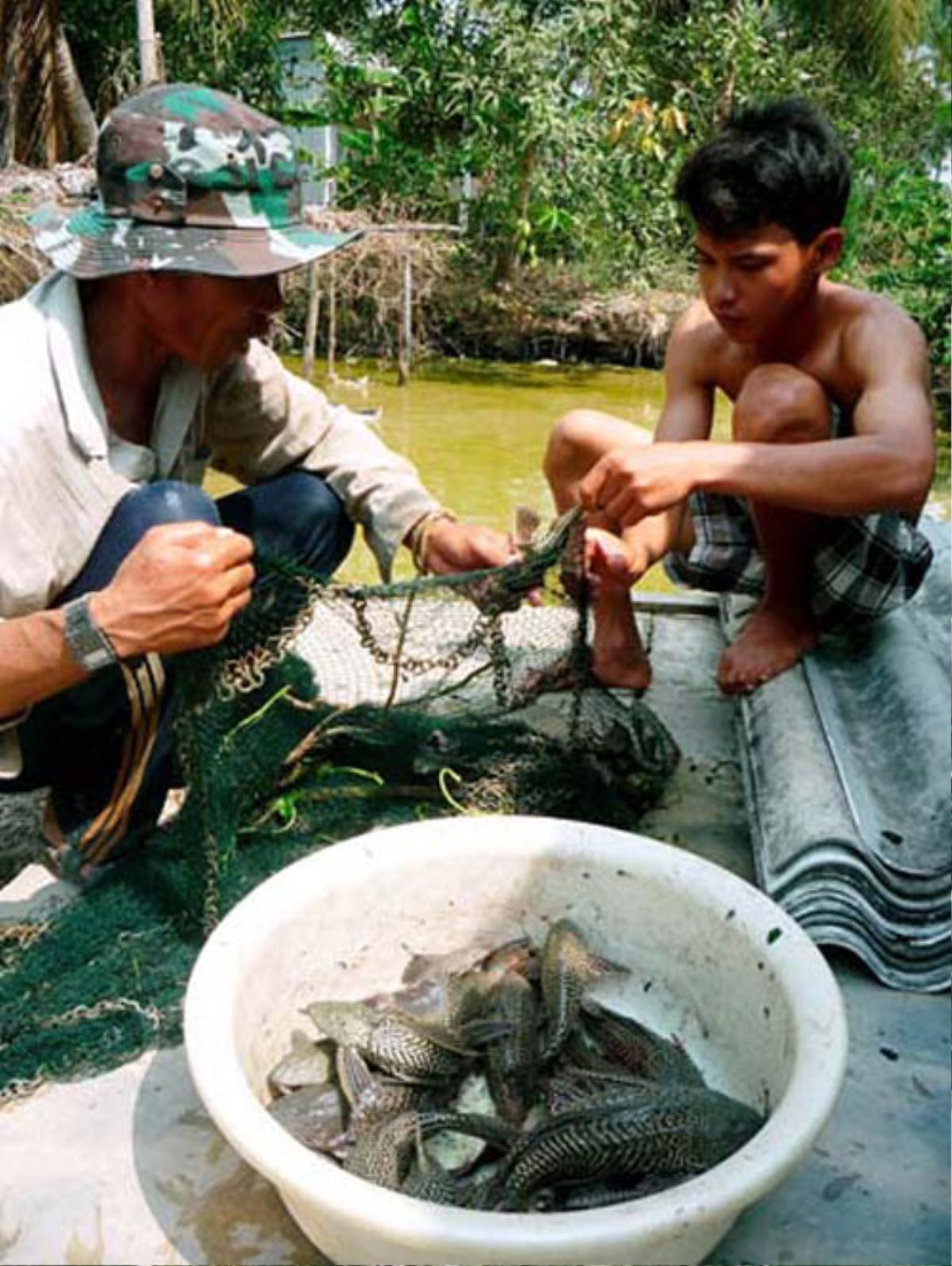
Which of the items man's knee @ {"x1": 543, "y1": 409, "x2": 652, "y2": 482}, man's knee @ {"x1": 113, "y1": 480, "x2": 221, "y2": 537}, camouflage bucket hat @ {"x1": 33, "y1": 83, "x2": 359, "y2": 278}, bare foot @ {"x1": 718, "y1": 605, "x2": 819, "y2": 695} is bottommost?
bare foot @ {"x1": 718, "y1": 605, "x2": 819, "y2": 695}

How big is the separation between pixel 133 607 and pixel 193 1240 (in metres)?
0.91

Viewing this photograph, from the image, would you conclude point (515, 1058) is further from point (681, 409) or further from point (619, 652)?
point (681, 409)

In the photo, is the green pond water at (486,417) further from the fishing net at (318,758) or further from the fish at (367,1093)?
the fish at (367,1093)

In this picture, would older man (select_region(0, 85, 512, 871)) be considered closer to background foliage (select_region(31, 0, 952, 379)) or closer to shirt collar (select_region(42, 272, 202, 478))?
shirt collar (select_region(42, 272, 202, 478))

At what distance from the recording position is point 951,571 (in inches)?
122

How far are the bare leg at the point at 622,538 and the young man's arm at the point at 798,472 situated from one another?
0.45 meters

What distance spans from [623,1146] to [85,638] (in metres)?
1.08

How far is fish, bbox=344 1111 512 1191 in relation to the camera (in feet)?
5.34

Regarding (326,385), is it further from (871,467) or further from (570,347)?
(871,467)

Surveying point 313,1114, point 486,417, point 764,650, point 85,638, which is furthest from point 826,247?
point 486,417

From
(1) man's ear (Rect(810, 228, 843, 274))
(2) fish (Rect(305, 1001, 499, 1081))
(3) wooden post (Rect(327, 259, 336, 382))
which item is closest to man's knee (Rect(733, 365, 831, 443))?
(1) man's ear (Rect(810, 228, 843, 274))

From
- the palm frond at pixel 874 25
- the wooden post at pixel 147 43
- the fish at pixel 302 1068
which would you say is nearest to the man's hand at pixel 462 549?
the fish at pixel 302 1068

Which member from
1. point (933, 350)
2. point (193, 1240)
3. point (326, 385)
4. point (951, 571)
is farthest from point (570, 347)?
point (193, 1240)

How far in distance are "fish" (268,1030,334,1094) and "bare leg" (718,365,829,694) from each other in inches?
53.3
